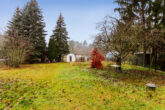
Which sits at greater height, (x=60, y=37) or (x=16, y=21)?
(x=16, y=21)

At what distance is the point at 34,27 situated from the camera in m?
14.9

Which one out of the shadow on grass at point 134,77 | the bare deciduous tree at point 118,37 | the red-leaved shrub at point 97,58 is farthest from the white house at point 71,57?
the shadow on grass at point 134,77

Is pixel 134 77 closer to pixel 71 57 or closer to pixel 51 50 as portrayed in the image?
pixel 71 57

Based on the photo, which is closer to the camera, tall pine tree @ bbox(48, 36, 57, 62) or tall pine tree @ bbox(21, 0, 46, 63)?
tall pine tree @ bbox(21, 0, 46, 63)

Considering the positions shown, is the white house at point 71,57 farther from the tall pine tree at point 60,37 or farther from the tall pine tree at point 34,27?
the tall pine tree at point 34,27

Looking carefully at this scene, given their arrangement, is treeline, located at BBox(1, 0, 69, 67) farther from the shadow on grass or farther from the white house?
the shadow on grass

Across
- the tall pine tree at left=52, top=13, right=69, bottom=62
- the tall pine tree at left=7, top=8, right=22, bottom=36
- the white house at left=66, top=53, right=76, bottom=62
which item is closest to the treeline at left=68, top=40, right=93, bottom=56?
the white house at left=66, top=53, right=76, bottom=62

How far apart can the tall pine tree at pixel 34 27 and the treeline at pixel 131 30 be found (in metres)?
11.2

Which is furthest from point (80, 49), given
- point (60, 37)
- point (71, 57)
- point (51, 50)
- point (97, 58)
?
point (97, 58)

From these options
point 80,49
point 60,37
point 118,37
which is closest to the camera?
point 118,37

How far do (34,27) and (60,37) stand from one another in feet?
16.3

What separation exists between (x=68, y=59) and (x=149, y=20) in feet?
46.7

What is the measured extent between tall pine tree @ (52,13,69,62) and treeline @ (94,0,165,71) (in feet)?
36.9

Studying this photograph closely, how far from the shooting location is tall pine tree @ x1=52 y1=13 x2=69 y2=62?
1778 cm
